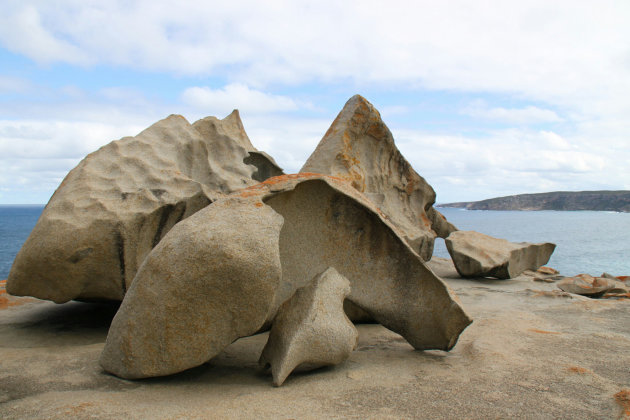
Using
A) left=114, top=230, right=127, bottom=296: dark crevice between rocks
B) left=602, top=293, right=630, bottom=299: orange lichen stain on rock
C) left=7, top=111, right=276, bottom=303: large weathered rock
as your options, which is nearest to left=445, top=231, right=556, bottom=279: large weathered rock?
left=602, top=293, right=630, bottom=299: orange lichen stain on rock

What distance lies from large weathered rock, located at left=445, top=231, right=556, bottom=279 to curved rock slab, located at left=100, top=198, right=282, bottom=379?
5.06 meters

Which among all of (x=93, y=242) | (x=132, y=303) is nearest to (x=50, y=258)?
(x=93, y=242)

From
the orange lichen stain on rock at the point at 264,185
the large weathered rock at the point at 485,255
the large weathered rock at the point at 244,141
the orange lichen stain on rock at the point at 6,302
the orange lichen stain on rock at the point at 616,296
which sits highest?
the large weathered rock at the point at 244,141

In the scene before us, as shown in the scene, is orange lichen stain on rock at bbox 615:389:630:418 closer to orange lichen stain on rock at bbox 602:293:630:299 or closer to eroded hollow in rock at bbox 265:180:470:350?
eroded hollow in rock at bbox 265:180:470:350

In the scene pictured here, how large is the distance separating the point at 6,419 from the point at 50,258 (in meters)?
1.65

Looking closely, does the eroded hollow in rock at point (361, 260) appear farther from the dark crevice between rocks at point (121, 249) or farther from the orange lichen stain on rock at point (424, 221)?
the orange lichen stain on rock at point (424, 221)

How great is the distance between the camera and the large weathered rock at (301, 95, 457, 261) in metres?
6.34

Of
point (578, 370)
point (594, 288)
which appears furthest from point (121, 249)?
point (594, 288)

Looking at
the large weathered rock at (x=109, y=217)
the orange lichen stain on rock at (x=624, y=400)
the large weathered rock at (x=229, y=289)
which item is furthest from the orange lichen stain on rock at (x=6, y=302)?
the orange lichen stain on rock at (x=624, y=400)

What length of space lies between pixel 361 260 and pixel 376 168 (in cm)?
355

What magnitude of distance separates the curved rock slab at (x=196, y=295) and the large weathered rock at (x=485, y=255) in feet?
16.6

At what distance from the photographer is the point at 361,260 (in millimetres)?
3709

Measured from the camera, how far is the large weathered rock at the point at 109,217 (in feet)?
12.5

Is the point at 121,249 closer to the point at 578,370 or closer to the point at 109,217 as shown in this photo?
the point at 109,217
